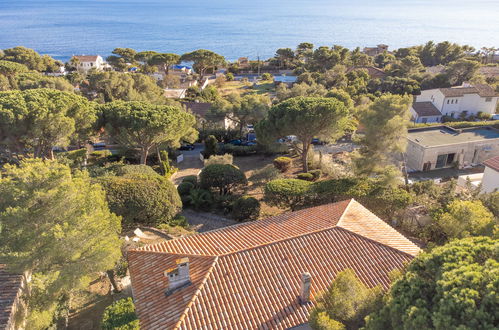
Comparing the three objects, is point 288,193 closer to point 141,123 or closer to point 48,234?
point 141,123

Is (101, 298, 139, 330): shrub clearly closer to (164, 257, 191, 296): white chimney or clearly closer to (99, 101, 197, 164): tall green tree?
(164, 257, 191, 296): white chimney

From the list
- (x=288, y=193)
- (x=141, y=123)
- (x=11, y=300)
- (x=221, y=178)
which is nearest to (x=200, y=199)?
(x=221, y=178)

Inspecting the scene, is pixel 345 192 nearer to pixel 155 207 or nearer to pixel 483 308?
pixel 155 207

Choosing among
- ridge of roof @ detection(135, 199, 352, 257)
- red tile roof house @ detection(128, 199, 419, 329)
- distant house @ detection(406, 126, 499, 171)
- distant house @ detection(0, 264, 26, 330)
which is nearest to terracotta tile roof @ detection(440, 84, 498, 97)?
distant house @ detection(406, 126, 499, 171)

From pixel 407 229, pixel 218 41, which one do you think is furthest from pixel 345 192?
pixel 218 41

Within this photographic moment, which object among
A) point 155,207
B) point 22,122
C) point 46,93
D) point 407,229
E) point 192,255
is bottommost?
point 407,229

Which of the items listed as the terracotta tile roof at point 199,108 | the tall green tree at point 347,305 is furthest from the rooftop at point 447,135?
the tall green tree at point 347,305
